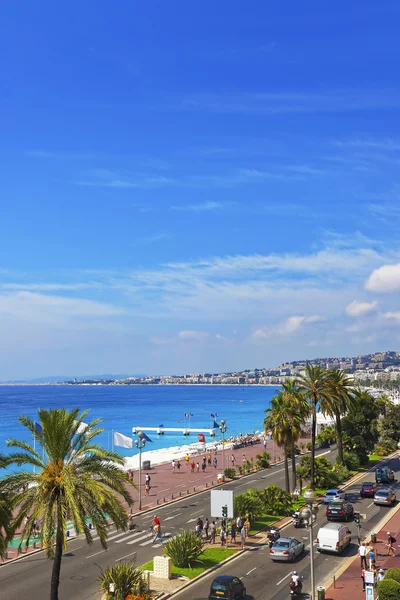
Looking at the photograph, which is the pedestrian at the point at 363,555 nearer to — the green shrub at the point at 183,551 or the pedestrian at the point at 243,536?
the pedestrian at the point at 243,536

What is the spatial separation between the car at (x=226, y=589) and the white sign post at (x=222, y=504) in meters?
8.77

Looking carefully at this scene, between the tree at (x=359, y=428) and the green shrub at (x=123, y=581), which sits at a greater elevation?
the tree at (x=359, y=428)

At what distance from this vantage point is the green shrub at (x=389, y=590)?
68.3ft

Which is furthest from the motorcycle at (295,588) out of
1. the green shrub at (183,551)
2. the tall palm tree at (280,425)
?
the tall palm tree at (280,425)

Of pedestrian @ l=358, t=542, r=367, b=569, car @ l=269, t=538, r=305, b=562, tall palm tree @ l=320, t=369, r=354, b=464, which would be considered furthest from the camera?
tall palm tree @ l=320, t=369, r=354, b=464

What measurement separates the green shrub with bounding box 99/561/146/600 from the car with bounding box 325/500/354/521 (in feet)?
53.9

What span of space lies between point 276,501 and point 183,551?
41.9 ft

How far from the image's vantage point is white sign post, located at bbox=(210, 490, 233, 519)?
3291cm

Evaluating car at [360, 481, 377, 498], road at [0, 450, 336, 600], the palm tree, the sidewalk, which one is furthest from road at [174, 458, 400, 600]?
car at [360, 481, 377, 498]

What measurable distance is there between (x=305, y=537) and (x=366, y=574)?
423 inches

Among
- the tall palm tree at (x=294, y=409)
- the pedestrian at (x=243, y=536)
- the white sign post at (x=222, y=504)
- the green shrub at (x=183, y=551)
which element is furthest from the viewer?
the tall palm tree at (x=294, y=409)

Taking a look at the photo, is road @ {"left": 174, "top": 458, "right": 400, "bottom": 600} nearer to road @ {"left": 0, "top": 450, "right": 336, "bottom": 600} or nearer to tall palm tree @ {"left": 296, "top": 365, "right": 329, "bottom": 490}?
road @ {"left": 0, "top": 450, "right": 336, "bottom": 600}

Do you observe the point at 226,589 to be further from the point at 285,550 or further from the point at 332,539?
the point at 332,539

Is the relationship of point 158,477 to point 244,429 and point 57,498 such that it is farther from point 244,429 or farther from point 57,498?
point 244,429
